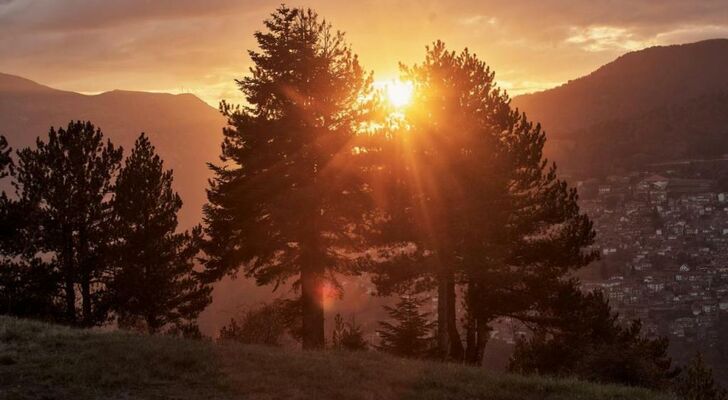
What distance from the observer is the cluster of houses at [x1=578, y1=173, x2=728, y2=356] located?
12094cm

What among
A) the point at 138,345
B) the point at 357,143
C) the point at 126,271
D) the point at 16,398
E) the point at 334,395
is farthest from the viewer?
the point at 126,271

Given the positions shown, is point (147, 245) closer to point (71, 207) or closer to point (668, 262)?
point (71, 207)

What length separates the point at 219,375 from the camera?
1292 cm

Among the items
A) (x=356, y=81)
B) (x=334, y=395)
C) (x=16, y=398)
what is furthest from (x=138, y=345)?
(x=356, y=81)

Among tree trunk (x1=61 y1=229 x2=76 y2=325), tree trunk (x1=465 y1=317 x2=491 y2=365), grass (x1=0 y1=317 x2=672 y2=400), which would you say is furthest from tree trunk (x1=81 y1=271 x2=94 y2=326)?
tree trunk (x1=465 y1=317 x2=491 y2=365)

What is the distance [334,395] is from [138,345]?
533cm

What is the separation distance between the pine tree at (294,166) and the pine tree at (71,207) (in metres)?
7.86

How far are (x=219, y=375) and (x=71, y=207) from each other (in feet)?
59.7

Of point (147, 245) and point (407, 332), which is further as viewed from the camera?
point (407, 332)

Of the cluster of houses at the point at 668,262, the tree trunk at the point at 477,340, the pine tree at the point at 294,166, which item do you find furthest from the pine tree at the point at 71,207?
the cluster of houses at the point at 668,262

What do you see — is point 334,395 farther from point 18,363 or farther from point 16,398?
point 18,363

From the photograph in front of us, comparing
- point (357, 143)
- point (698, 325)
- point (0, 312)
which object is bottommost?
point (698, 325)

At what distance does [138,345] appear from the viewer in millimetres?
14766

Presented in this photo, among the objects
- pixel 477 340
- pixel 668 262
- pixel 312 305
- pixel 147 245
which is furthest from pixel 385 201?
pixel 668 262
